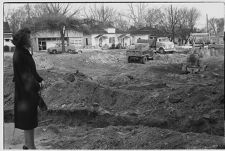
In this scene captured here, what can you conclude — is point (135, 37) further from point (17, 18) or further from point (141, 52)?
point (17, 18)

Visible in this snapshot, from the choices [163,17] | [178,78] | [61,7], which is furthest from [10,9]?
[178,78]

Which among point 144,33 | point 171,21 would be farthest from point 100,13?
point 171,21

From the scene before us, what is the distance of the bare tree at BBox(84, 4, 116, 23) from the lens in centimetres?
571

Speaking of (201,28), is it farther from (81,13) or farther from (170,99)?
(81,13)

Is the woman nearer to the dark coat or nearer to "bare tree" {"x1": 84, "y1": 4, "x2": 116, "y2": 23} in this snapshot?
the dark coat

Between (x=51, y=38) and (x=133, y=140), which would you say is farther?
(x=51, y=38)

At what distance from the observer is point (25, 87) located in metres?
5.45

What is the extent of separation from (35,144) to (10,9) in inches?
83.4

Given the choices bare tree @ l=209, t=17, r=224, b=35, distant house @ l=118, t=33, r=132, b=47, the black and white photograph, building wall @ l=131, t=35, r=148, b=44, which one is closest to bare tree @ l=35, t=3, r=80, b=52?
the black and white photograph

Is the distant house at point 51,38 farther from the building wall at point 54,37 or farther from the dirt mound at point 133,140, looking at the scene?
the dirt mound at point 133,140

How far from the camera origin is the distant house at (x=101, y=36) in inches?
234

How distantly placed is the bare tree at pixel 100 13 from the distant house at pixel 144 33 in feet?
1.53

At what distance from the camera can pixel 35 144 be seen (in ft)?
18.2

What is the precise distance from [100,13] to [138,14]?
2.00ft
